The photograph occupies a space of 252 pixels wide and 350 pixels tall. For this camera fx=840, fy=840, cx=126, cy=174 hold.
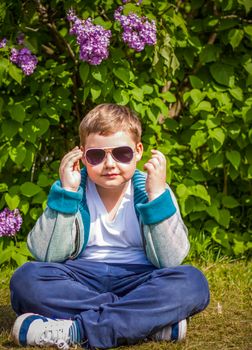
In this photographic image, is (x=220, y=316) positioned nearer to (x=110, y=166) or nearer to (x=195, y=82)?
(x=110, y=166)

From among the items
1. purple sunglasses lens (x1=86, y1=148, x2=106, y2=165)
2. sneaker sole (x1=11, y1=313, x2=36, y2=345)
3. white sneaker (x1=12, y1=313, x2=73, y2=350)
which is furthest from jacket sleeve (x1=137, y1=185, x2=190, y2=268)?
sneaker sole (x1=11, y1=313, x2=36, y2=345)

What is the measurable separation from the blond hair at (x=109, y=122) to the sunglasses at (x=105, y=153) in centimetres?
8

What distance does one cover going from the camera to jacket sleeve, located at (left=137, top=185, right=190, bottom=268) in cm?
348

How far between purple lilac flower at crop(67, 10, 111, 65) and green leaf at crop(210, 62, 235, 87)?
879mm

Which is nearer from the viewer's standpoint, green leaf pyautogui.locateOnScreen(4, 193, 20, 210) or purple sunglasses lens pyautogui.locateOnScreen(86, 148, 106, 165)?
purple sunglasses lens pyautogui.locateOnScreen(86, 148, 106, 165)

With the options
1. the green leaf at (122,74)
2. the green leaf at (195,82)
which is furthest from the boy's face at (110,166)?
the green leaf at (195,82)

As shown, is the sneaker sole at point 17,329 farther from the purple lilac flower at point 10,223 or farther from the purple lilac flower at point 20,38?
the purple lilac flower at point 20,38

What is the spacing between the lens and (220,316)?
4023mm

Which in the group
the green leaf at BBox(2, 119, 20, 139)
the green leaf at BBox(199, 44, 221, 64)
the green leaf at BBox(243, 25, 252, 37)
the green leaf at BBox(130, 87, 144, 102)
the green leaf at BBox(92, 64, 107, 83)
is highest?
the green leaf at BBox(243, 25, 252, 37)

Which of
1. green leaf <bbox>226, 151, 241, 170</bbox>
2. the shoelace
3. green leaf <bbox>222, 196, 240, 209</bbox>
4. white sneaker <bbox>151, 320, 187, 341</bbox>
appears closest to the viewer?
the shoelace

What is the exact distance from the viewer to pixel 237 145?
201 inches

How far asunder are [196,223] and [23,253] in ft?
3.64

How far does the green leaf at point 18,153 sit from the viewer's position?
4.76 meters

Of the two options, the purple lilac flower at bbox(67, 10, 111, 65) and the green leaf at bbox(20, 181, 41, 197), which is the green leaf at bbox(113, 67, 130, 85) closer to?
the purple lilac flower at bbox(67, 10, 111, 65)
